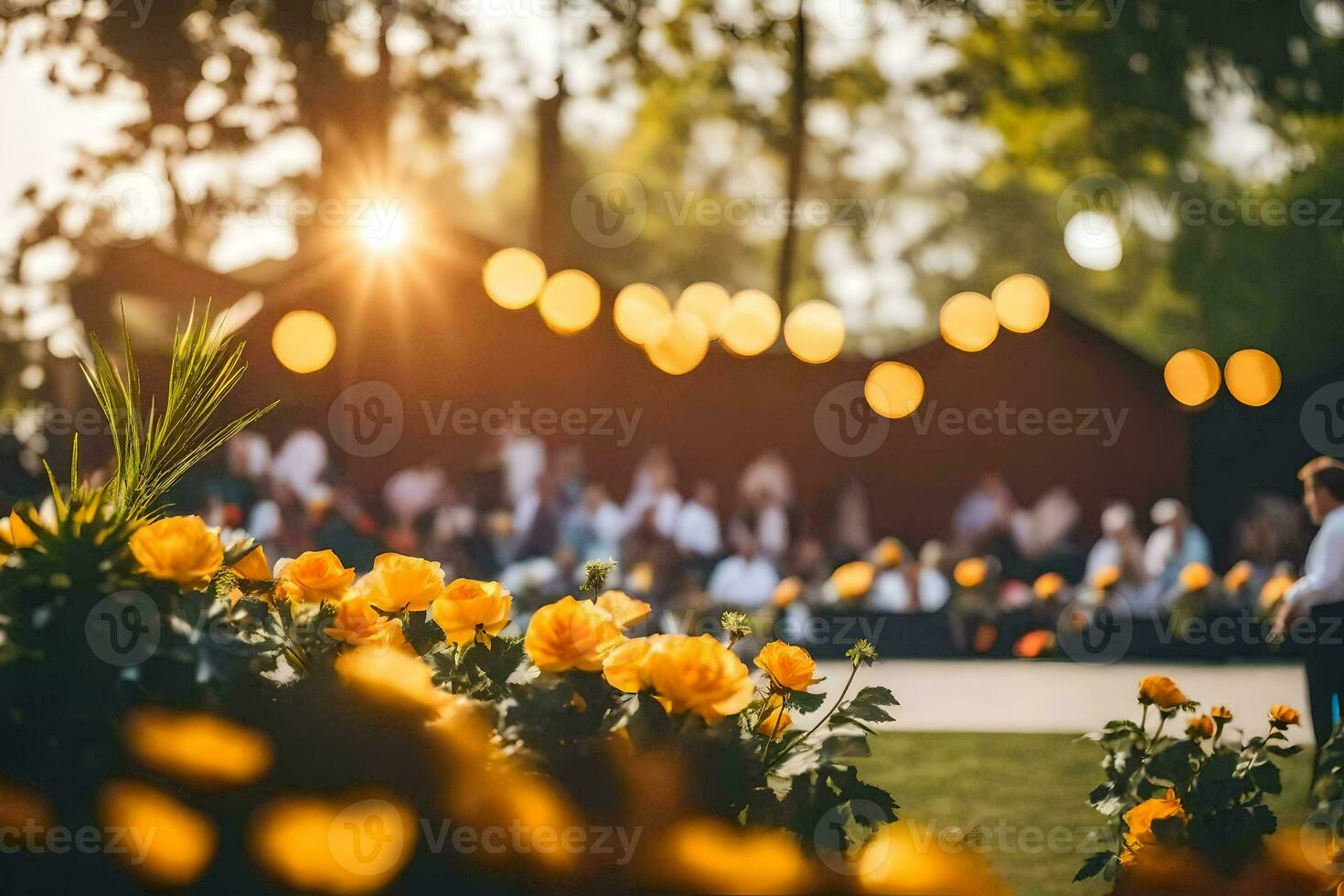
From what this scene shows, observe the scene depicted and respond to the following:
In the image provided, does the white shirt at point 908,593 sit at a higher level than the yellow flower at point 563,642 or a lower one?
higher

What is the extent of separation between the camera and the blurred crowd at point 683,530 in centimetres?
1173

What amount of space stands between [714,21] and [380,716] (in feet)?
63.6

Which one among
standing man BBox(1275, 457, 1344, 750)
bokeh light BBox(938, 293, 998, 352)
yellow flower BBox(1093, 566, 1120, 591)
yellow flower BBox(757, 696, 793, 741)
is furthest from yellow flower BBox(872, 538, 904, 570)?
yellow flower BBox(757, 696, 793, 741)

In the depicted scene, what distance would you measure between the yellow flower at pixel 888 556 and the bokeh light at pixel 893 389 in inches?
47.3

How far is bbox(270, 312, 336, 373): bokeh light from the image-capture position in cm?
1210

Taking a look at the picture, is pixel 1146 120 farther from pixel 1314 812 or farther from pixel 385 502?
pixel 1314 812

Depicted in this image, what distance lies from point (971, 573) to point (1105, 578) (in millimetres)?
1100

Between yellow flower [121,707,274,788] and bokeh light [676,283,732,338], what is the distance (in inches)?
448

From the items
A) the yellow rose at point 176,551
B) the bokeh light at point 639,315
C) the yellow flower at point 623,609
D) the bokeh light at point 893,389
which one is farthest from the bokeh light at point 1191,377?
the yellow rose at point 176,551

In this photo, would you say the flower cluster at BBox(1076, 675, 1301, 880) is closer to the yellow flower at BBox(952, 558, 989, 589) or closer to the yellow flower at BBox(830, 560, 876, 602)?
the yellow flower at BBox(830, 560, 876, 602)

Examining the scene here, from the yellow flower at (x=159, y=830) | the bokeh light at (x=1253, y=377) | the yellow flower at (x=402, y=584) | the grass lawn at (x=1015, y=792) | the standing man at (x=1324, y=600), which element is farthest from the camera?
the bokeh light at (x=1253, y=377)

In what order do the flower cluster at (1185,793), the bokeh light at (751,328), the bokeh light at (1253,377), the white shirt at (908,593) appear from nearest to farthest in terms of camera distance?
the flower cluster at (1185,793), the white shirt at (908,593), the bokeh light at (751,328), the bokeh light at (1253,377)

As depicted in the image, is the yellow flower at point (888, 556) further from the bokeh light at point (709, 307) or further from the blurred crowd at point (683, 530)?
the bokeh light at point (709, 307)

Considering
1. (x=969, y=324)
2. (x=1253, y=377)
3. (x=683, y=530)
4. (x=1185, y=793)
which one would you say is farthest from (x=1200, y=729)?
(x=1253, y=377)
